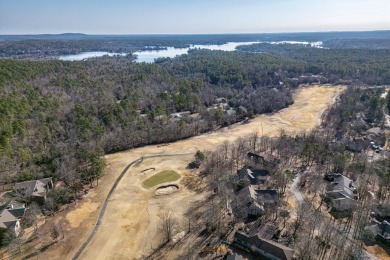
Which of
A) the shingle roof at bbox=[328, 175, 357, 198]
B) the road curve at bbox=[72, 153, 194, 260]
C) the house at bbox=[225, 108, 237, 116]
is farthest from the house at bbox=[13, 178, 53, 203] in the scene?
the house at bbox=[225, 108, 237, 116]

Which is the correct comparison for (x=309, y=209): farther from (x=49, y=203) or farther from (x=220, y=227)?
(x=49, y=203)

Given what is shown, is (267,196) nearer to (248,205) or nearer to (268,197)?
(268,197)

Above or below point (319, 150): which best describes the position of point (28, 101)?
above

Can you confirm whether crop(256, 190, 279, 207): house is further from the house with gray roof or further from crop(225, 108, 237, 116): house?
crop(225, 108, 237, 116): house

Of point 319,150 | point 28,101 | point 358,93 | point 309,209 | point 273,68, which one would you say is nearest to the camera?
point 309,209

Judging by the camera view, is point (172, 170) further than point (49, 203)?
Yes

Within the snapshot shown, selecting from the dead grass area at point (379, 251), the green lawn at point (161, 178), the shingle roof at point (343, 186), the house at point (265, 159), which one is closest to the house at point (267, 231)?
the dead grass area at point (379, 251)

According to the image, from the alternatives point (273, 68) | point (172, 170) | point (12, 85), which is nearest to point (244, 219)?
point (172, 170)

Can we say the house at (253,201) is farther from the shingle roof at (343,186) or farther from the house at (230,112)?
the house at (230,112)
